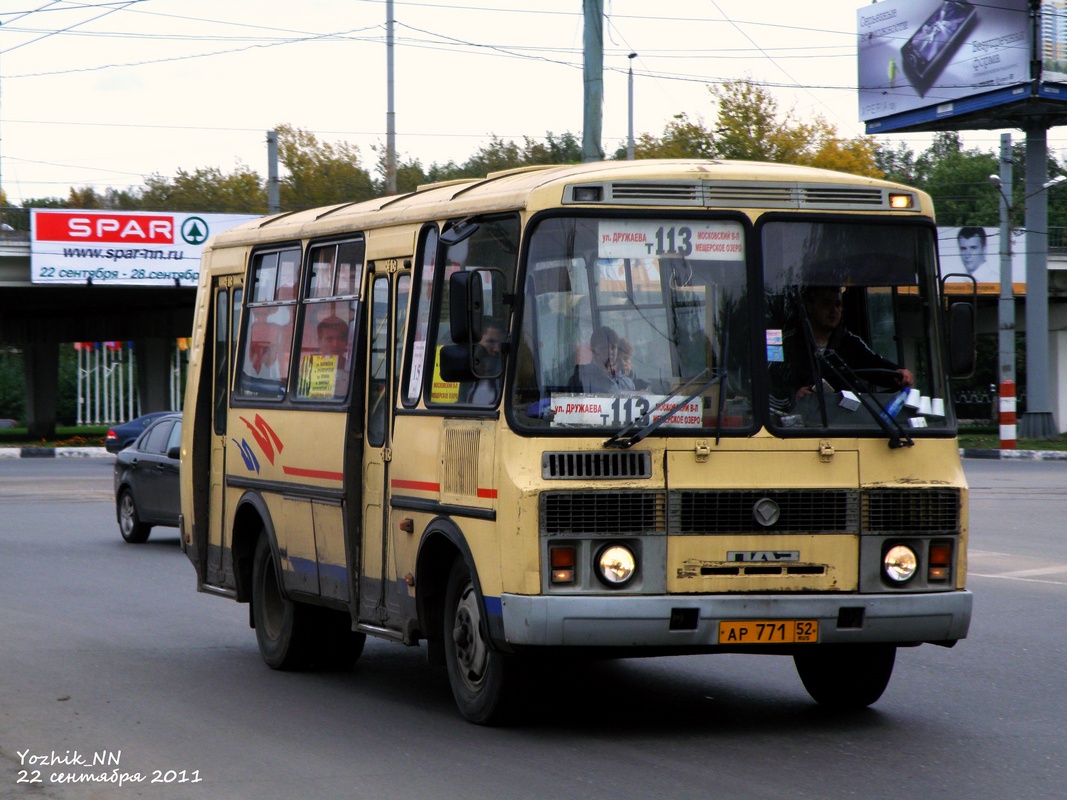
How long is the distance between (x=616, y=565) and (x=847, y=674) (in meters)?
1.79

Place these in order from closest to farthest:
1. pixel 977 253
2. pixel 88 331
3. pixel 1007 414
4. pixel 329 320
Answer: pixel 329 320 → pixel 1007 414 → pixel 977 253 → pixel 88 331

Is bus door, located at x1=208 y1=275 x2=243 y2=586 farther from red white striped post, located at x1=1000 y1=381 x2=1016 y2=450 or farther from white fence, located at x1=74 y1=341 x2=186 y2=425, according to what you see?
white fence, located at x1=74 y1=341 x2=186 y2=425

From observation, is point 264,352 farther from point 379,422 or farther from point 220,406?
point 379,422

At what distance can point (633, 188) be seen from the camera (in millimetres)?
7418

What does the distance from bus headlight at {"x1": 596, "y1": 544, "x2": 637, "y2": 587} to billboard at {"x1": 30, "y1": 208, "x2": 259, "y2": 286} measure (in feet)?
126

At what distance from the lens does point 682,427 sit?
727 cm

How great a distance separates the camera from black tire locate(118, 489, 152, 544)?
1897cm

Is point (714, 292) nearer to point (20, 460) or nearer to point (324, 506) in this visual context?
point (324, 506)

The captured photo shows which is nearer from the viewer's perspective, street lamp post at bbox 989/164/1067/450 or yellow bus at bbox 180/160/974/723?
yellow bus at bbox 180/160/974/723

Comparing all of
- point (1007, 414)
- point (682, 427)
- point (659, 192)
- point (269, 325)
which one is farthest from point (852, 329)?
point (1007, 414)

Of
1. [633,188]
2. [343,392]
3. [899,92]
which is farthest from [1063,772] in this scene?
[899,92]

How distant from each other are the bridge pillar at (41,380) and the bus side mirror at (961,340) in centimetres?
5754

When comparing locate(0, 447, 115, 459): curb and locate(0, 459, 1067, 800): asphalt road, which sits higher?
locate(0, 459, 1067, 800): asphalt road

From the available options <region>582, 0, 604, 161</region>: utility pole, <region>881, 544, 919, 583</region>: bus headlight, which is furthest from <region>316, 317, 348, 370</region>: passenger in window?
<region>582, 0, 604, 161</region>: utility pole
